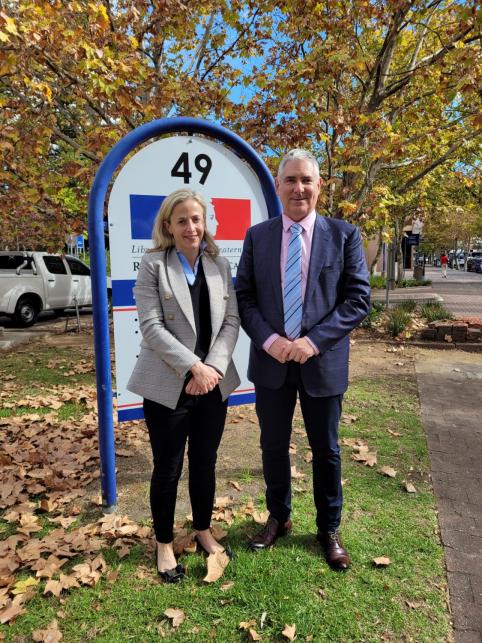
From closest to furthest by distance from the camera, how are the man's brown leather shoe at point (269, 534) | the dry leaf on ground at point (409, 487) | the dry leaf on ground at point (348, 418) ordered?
the man's brown leather shoe at point (269, 534) → the dry leaf on ground at point (409, 487) → the dry leaf on ground at point (348, 418)

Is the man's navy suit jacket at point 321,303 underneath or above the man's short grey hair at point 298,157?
underneath

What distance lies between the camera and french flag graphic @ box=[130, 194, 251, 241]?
3152 mm

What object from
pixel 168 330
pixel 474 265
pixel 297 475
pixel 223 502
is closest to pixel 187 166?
pixel 168 330

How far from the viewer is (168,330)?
2279 mm

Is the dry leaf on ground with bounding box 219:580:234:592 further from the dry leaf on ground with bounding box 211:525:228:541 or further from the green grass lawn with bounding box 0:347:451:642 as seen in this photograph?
the dry leaf on ground with bounding box 211:525:228:541

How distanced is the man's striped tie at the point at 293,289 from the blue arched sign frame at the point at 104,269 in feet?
3.75

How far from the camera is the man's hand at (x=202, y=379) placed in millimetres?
2191

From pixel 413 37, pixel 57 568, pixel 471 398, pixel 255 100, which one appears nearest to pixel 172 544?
pixel 57 568

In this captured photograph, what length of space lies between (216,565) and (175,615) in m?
A: 0.37

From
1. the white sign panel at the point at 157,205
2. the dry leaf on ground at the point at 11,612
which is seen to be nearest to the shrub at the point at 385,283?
the white sign panel at the point at 157,205

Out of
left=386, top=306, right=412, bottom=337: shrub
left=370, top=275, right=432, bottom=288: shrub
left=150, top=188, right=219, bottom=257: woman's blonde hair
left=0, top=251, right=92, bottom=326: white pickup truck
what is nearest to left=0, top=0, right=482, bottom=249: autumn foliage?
left=386, top=306, right=412, bottom=337: shrub

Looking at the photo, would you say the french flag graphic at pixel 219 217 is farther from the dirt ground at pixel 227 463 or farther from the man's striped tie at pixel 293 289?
the dirt ground at pixel 227 463

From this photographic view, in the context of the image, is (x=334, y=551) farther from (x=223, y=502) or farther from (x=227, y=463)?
(x=227, y=463)

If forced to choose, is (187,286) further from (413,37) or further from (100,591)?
(413,37)
